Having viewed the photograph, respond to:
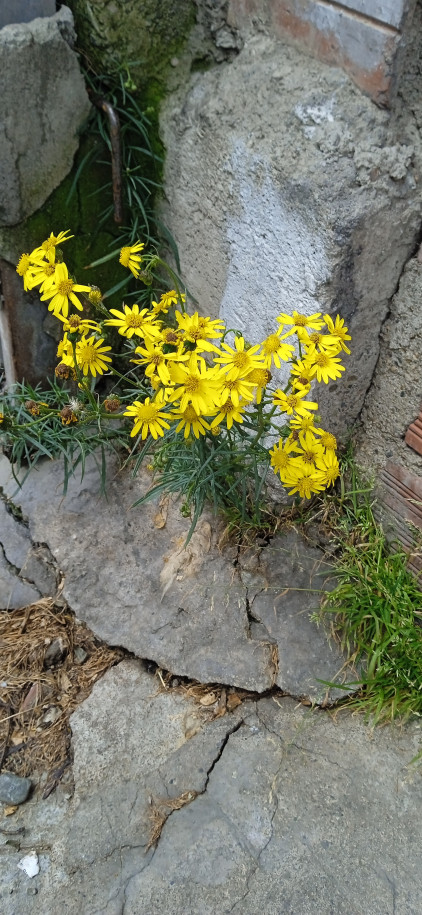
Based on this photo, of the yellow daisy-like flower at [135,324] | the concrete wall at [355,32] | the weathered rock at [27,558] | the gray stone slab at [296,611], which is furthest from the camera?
the weathered rock at [27,558]

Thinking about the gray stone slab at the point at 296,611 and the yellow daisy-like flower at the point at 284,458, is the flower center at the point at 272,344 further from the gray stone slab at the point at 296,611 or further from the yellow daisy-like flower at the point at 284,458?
the gray stone slab at the point at 296,611

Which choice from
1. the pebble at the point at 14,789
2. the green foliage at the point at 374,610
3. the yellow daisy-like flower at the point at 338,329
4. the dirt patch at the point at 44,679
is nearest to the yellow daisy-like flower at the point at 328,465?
the yellow daisy-like flower at the point at 338,329

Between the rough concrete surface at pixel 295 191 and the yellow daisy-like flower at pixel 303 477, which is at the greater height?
the rough concrete surface at pixel 295 191

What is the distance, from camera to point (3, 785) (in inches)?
81.0

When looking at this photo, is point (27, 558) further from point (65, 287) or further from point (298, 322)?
point (298, 322)

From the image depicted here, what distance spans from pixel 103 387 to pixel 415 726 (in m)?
1.60

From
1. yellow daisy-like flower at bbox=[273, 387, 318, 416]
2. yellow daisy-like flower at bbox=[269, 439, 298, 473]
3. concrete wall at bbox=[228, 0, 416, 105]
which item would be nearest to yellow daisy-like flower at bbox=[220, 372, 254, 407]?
yellow daisy-like flower at bbox=[273, 387, 318, 416]

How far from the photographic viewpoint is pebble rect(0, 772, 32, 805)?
6.63ft

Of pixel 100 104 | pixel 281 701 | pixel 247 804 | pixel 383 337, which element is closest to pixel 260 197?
pixel 383 337

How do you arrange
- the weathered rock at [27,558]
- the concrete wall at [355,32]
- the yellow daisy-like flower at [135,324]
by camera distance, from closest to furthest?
1. the concrete wall at [355,32]
2. the yellow daisy-like flower at [135,324]
3. the weathered rock at [27,558]

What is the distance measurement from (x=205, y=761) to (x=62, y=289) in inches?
51.3

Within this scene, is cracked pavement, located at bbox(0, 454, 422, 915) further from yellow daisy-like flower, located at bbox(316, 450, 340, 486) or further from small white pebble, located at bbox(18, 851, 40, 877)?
yellow daisy-like flower, located at bbox(316, 450, 340, 486)

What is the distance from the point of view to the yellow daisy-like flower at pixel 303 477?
1846 mm

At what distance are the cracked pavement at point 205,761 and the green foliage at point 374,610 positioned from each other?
0.08 metres
